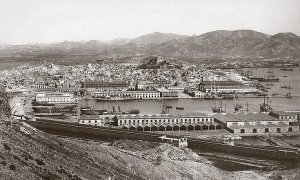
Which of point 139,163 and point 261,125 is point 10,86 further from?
point 139,163

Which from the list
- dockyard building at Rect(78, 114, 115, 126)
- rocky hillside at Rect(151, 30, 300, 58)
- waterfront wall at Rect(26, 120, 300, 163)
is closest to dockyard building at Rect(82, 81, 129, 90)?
dockyard building at Rect(78, 114, 115, 126)

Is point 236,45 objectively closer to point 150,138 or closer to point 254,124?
point 254,124

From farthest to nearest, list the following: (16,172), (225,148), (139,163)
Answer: (225,148), (139,163), (16,172)

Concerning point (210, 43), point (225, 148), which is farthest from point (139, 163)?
point (210, 43)

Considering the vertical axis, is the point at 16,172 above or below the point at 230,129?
above

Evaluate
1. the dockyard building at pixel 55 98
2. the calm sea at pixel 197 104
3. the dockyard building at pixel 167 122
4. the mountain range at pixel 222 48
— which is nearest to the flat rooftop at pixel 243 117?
the dockyard building at pixel 167 122

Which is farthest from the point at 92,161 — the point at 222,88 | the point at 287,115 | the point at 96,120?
the point at 222,88
